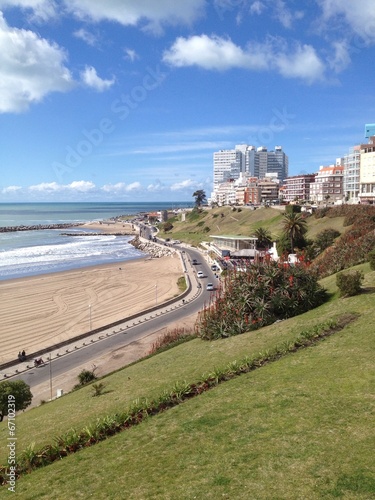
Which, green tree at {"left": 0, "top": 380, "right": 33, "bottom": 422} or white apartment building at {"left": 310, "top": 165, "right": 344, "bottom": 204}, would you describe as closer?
green tree at {"left": 0, "top": 380, "right": 33, "bottom": 422}

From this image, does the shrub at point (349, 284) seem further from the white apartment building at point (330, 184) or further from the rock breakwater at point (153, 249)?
the white apartment building at point (330, 184)

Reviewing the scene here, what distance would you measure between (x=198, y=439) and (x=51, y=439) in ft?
15.8

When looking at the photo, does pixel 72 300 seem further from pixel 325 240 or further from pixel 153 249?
pixel 153 249

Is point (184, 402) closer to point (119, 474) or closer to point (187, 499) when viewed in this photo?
point (119, 474)

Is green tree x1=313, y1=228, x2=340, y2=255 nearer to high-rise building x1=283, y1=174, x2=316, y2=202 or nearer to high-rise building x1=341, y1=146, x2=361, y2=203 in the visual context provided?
high-rise building x1=341, y1=146, x2=361, y2=203

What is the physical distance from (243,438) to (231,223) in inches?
4206

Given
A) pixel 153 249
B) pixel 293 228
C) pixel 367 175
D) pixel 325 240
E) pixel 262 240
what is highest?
pixel 367 175

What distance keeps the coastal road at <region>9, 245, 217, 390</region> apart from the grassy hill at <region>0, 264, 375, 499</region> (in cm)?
1056

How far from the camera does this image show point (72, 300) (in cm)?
4928

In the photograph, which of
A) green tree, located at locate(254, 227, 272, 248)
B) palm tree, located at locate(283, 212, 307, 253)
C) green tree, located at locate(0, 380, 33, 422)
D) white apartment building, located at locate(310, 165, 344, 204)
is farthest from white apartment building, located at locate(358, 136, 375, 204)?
green tree, located at locate(0, 380, 33, 422)

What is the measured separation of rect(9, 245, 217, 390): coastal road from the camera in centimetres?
2696

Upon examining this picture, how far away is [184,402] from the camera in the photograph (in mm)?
13242

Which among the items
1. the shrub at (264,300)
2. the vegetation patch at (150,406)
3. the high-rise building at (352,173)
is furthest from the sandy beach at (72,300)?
the high-rise building at (352,173)

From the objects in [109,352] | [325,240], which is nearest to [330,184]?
[325,240]
